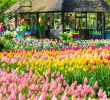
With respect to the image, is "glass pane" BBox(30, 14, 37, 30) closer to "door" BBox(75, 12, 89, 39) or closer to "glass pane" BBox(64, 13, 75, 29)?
"glass pane" BBox(64, 13, 75, 29)

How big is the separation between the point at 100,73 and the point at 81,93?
3.94 meters

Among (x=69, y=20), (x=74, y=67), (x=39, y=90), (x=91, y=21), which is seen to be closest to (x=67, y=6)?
(x=69, y=20)

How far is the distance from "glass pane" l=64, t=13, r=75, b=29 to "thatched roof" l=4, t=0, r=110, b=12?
1.11 m

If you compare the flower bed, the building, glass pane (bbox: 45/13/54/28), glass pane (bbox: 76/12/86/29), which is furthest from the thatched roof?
the flower bed

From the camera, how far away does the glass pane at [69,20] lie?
106 feet

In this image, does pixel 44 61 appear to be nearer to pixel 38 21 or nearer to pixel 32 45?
pixel 32 45

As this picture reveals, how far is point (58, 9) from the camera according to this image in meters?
30.5

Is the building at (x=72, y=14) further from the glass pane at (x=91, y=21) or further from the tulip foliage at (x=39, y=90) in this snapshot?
the tulip foliage at (x=39, y=90)

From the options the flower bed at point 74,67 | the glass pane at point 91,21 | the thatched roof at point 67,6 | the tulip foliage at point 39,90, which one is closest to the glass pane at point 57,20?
the thatched roof at point 67,6

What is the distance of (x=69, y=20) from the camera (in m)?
32.4

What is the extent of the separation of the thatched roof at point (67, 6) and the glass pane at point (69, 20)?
111cm

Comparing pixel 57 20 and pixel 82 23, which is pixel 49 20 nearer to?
pixel 57 20

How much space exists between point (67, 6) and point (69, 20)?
5.49ft

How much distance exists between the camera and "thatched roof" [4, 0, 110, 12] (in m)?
30.9
